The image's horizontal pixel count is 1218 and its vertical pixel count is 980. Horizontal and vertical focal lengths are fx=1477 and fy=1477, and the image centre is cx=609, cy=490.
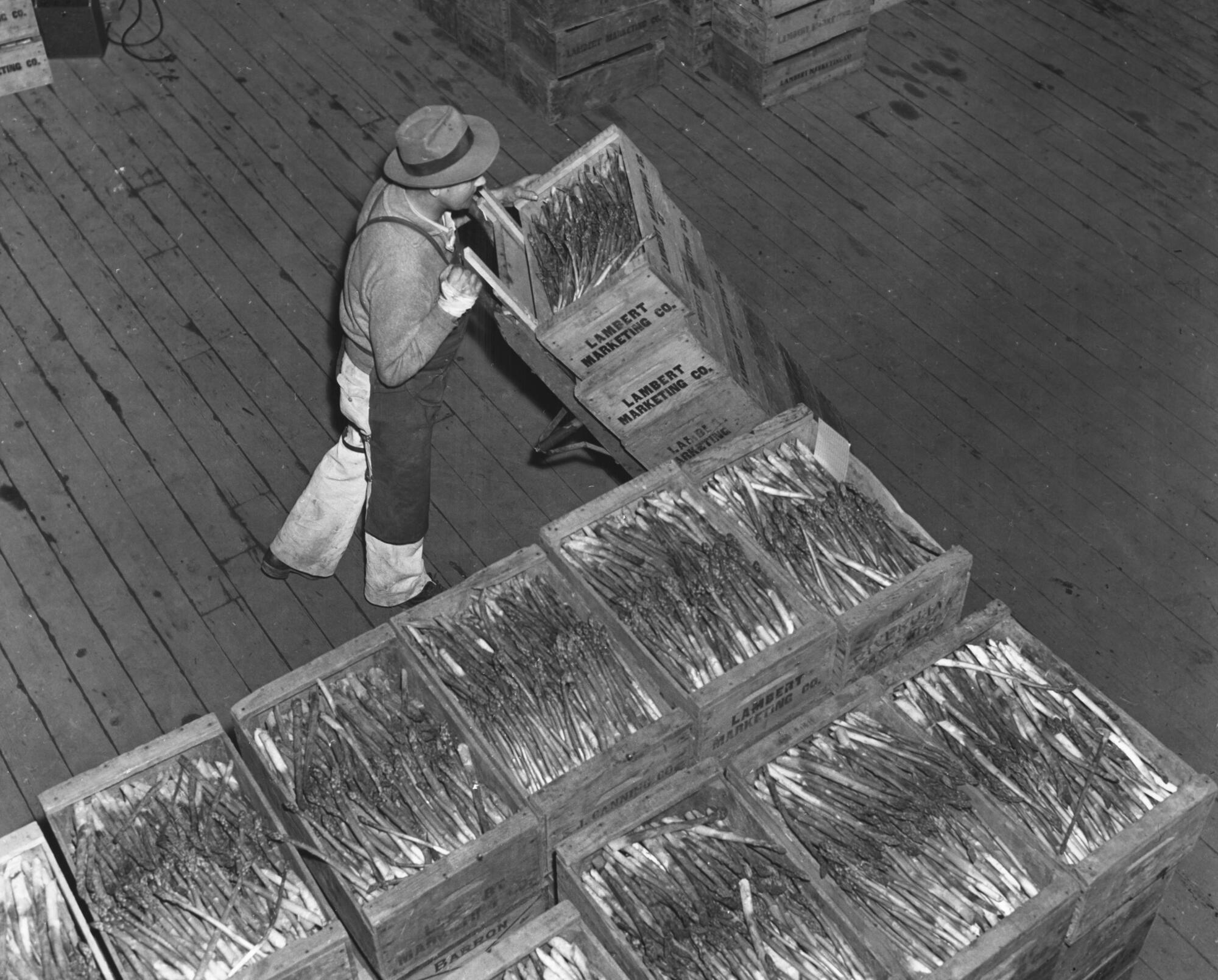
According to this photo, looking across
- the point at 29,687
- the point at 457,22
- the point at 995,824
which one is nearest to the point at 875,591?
the point at 995,824

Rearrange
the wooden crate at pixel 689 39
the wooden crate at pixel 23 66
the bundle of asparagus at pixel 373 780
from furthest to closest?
the wooden crate at pixel 689 39 → the wooden crate at pixel 23 66 → the bundle of asparagus at pixel 373 780

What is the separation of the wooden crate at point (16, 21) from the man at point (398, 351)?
477 cm

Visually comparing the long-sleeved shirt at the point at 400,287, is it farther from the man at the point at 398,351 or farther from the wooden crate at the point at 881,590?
the wooden crate at the point at 881,590

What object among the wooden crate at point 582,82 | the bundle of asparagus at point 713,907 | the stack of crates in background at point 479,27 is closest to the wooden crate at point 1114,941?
the bundle of asparagus at point 713,907

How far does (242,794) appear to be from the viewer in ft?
16.8

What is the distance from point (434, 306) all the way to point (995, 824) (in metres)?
2.85

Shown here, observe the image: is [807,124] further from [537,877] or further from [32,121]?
[537,877]

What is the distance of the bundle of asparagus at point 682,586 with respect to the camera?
213 inches

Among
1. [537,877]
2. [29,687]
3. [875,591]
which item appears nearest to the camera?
[537,877]

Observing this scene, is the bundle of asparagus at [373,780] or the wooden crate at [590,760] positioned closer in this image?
the bundle of asparagus at [373,780]

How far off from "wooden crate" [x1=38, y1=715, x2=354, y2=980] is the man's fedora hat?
220cm

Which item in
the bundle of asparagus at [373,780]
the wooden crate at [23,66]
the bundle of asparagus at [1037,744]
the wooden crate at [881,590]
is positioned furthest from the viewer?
the wooden crate at [23,66]

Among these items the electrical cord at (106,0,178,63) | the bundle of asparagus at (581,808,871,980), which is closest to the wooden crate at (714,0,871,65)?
the electrical cord at (106,0,178,63)

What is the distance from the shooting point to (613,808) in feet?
17.3
